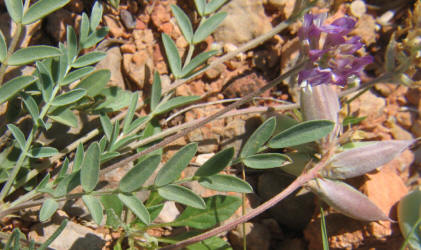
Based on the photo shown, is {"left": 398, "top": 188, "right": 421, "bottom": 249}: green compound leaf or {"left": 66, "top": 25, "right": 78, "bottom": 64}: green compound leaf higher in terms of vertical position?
{"left": 66, "top": 25, "right": 78, "bottom": 64}: green compound leaf

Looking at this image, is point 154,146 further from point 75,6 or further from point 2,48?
point 75,6

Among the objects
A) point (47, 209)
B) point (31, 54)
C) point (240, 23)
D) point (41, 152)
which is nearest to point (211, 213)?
point (47, 209)

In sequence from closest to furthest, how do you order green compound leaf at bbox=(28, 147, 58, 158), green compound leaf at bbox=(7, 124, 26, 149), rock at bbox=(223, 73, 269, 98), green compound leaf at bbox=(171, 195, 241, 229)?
green compound leaf at bbox=(7, 124, 26, 149) → green compound leaf at bbox=(28, 147, 58, 158) → green compound leaf at bbox=(171, 195, 241, 229) → rock at bbox=(223, 73, 269, 98)

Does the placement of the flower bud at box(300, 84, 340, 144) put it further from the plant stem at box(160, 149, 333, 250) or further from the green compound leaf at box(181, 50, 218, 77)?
the green compound leaf at box(181, 50, 218, 77)

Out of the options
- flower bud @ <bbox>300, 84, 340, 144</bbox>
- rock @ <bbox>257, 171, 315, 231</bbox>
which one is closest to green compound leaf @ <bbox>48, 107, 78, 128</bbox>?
rock @ <bbox>257, 171, 315, 231</bbox>

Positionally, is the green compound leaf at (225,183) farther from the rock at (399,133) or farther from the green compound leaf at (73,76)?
the rock at (399,133)

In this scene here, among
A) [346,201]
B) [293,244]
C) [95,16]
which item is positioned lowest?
[293,244]

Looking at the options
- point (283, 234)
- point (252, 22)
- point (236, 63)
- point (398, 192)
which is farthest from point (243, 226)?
point (252, 22)
